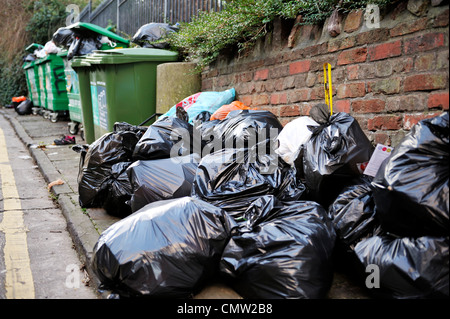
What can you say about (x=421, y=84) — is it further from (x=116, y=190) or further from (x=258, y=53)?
(x=116, y=190)

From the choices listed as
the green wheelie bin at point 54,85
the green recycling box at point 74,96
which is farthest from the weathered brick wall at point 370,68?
the green wheelie bin at point 54,85

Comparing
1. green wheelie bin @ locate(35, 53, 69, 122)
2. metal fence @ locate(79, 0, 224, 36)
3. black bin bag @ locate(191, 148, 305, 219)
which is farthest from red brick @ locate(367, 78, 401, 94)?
green wheelie bin @ locate(35, 53, 69, 122)

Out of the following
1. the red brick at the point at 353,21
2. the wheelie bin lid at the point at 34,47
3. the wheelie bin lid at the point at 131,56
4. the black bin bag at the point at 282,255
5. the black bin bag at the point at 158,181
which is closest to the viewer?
the black bin bag at the point at 282,255

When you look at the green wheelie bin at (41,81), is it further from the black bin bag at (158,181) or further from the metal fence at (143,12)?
the black bin bag at (158,181)

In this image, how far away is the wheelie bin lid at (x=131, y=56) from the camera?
4969 millimetres

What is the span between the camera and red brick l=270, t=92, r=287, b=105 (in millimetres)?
3810

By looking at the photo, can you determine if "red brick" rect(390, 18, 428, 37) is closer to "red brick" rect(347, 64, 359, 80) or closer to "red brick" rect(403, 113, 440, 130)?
"red brick" rect(347, 64, 359, 80)

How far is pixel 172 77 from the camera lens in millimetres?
5121

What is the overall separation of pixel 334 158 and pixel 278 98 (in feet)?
5.08

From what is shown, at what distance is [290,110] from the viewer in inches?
147

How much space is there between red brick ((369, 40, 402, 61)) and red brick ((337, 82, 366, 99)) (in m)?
0.20

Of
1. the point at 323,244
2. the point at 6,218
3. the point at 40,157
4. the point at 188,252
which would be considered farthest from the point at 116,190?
the point at 40,157

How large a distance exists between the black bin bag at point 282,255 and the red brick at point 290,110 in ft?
5.17
